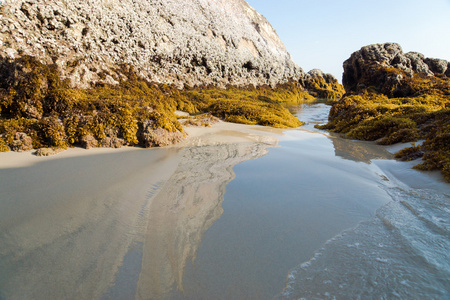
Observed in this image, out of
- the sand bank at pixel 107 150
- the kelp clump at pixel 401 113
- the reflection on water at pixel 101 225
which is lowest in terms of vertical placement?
the reflection on water at pixel 101 225

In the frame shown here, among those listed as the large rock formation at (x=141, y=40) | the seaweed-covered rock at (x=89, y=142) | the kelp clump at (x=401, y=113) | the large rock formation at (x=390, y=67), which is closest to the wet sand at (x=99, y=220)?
the seaweed-covered rock at (x=89, y=142)

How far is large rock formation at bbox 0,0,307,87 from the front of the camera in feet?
26.7

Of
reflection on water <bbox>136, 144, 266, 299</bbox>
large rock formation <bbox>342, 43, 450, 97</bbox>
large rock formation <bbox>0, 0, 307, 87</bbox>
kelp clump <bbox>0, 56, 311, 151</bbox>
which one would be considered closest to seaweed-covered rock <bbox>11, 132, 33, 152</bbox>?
kelp clump <bbox>0, 56, 311, 151</bbox>

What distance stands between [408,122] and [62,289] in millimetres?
8409

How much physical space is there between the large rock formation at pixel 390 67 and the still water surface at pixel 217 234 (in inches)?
494

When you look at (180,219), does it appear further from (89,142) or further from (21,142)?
(21,142)

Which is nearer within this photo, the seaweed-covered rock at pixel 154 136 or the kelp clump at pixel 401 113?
the kelp clump at pixel 401 113

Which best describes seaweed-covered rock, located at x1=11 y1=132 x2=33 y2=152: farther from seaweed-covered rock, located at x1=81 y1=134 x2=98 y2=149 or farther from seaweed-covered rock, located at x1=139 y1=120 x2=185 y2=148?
seaweed-covered rock, located at x1=139 y1=120 x2=185 y2=148

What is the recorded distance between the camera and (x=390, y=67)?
14570 mm

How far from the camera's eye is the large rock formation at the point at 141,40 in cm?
815

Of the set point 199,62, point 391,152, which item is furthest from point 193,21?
point 391,152

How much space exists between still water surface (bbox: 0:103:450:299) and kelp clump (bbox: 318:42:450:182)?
1.29 metres

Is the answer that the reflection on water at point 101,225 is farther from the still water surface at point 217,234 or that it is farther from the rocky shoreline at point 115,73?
the rocky shoreline at point 115,73

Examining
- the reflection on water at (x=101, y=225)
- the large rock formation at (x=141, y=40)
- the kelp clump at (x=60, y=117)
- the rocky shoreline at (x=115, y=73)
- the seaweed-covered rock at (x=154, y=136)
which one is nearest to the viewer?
the reflection on water at (x=101, y=225)
